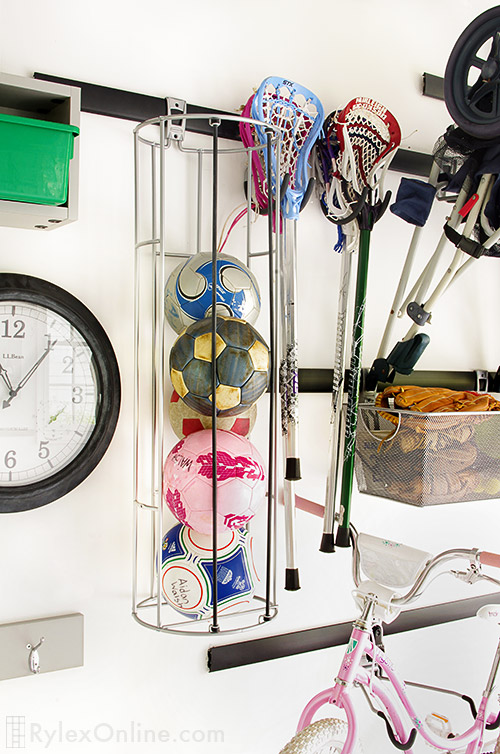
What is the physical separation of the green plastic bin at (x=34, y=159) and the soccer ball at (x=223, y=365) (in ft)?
1.07

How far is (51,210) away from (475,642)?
1.64 m

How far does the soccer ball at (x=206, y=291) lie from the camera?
110 centimetres

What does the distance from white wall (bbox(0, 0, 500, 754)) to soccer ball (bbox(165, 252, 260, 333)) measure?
0.63ft

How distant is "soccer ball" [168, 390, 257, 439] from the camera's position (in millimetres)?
1148

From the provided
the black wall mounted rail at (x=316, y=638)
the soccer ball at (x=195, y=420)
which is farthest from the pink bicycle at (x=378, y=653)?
the soccer ball at (x=195, y=420)

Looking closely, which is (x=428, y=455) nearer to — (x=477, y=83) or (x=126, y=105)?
(x=477, y=83)

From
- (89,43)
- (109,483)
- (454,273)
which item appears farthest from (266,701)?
(89,43)

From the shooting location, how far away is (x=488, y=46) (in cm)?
171

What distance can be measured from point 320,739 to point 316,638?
1.33ft

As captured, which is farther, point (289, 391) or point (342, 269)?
point (342, 269)

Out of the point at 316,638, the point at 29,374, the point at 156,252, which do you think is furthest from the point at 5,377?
the point at 316,638

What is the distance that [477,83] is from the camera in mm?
1245

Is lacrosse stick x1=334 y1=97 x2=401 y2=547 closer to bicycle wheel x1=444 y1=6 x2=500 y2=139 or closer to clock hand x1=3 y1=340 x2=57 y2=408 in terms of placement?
bicycle wheel x1=444 y1=6 x2=500 y2=139

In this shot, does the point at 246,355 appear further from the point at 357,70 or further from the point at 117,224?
the point at 357,70
